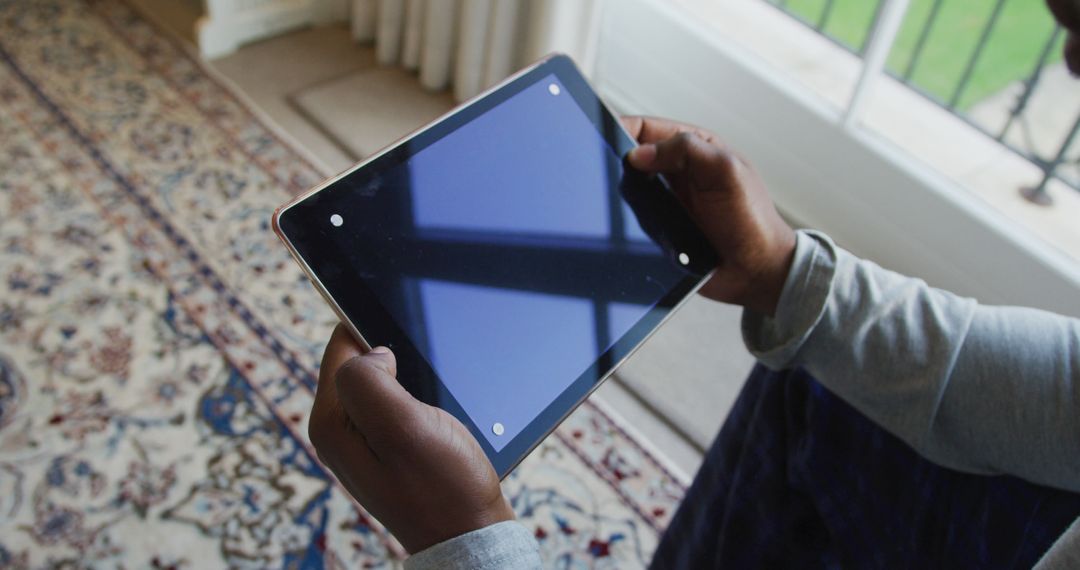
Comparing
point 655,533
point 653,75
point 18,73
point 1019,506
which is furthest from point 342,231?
point 18,73

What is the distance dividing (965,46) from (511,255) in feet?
4.99

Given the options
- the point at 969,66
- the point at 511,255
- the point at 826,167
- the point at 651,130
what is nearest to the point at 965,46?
the point at 969,66

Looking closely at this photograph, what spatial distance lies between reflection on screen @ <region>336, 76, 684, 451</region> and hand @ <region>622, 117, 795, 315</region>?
0.06 meters

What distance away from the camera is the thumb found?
494mm

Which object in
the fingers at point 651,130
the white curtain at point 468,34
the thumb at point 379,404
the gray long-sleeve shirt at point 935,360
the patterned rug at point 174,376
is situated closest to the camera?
the thumb at point 379,404

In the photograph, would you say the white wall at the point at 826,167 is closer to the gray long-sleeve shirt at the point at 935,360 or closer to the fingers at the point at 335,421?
the gray long-sleeve shirt at the point at 935,360

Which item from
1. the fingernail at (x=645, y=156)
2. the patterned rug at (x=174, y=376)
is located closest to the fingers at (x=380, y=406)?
the fingernail at (x=645, y=156)

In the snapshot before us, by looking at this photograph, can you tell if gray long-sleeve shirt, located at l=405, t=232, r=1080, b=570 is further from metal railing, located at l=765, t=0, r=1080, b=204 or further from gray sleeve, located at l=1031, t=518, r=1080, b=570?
→ metal railing, located at l=765, t=0, r=1080, b=204

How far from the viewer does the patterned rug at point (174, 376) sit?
1.08m

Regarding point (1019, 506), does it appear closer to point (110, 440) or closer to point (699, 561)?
point (699, 561)

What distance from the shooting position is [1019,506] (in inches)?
24.5

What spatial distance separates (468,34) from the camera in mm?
1704

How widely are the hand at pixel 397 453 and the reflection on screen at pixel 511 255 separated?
0.14ft

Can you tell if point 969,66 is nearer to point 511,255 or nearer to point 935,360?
point 935,360
